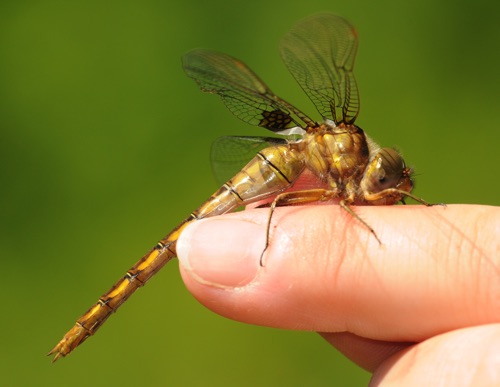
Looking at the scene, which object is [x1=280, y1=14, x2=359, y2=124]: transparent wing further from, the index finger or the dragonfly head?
the index finger

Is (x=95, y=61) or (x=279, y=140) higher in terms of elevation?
(x=95, y=61)

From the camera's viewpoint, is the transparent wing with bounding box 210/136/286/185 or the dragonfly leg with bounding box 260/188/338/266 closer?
the dragonfly leg with bounding box 260/188/338/266

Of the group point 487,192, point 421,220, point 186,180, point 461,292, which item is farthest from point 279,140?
point 487,192

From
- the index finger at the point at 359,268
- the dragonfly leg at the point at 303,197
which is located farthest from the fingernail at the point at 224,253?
the dragonfly leg at the point at 303,197

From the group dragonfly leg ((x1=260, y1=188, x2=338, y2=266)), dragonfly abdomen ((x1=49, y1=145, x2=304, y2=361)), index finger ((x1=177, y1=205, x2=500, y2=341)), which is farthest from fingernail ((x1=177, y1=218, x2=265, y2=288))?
dragonfly abdomen ((x1=49, y1=145, x2=304, y2=361))

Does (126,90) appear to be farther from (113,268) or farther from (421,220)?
(421,220)

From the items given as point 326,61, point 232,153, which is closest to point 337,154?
point 326,61

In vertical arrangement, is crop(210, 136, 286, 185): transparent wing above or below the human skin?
above
